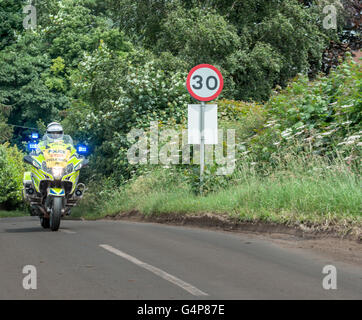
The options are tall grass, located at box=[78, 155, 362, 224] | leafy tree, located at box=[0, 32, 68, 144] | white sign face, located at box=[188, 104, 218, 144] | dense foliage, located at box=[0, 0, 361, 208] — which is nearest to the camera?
tall grass, located at box=[78, 155, 362, 224]

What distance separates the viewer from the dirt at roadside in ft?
30.4

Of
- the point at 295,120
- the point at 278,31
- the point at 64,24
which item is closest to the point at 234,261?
the point at 295,120

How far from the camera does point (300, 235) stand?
10.8 m

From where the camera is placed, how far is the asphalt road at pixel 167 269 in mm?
6832

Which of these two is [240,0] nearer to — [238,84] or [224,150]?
[238,84]

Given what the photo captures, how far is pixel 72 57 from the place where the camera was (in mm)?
51000

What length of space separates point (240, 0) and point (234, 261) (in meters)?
21.5

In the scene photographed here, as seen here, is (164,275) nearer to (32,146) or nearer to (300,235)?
(300,235)

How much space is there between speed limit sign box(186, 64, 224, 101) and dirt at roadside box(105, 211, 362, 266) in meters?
2.92

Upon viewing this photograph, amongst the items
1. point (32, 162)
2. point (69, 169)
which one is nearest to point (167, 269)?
point (69, 169)

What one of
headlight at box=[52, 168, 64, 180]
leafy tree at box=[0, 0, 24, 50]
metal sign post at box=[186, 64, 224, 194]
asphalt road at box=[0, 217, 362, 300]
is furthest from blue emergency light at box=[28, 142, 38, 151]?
leafy tree at box=[0, 0, 24, 50]

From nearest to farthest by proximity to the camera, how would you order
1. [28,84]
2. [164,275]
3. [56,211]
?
[164,275] → [56,211] → [28,84]

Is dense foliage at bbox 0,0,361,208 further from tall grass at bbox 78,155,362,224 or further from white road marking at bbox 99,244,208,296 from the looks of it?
white road marking at bbox 99,244,208,296

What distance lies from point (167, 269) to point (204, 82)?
8.18m
